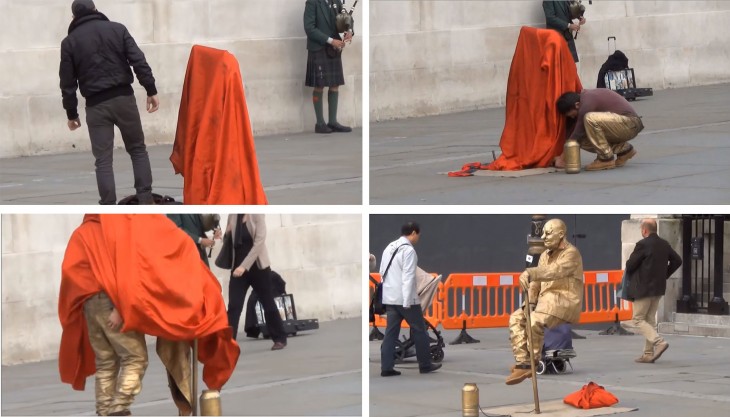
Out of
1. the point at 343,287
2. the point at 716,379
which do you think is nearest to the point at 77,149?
the point at 343,287

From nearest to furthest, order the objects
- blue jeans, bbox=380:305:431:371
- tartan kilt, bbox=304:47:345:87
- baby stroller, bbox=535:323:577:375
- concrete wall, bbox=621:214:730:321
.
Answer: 1. blue jeans, bbox=380:305:431:371
2. baby stroller, bbox=535:323:577:375
3. concrete wall, bbox=621:214:730:321
4. tartan kilt, bbox=304:47:345:87

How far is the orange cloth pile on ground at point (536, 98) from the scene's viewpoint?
36.4ft

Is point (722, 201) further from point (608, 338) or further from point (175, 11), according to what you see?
point (175, 11)

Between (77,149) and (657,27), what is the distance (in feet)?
30.3

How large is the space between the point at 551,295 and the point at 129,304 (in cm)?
238

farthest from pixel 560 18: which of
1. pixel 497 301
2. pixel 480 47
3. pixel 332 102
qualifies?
pixel 497 301

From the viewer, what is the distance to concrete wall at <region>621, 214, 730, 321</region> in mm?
14977

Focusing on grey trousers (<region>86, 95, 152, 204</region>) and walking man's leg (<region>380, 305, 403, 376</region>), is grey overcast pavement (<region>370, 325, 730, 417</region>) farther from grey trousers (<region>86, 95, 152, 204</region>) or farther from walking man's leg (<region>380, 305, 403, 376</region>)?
grey trousers (<region>86, 95, 152, 204</region>)

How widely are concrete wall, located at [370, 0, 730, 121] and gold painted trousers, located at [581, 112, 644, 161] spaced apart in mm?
6803

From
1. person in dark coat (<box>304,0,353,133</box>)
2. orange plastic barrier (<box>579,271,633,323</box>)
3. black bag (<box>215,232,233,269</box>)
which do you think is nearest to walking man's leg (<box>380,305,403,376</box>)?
black bag (<box>215,232,233,269</box>)

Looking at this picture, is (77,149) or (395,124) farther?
(395,124)

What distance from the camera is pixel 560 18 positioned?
1928 centimetres

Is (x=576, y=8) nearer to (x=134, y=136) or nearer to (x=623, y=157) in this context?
(x=623, y=157)

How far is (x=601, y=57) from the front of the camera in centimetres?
2038
